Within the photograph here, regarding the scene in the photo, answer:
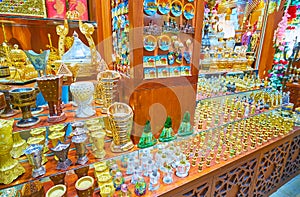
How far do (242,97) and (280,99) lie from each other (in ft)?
1.71

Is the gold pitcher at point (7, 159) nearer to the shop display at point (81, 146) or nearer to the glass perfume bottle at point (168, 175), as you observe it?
the shop display at point (81, 146)

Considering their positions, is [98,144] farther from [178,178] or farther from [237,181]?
[237,181]

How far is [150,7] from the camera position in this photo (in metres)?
1.19

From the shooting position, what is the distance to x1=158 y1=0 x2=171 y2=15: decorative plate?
4.06 feet

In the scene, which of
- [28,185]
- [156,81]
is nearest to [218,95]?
[156,81]

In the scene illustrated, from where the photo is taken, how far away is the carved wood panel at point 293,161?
1984 millimetres

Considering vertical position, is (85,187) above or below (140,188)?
above

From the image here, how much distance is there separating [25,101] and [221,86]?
173 cm

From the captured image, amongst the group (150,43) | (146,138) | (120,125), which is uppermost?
(150,43)

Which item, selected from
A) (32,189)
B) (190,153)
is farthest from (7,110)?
(190,153)

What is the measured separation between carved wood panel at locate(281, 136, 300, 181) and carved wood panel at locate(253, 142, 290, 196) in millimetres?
136

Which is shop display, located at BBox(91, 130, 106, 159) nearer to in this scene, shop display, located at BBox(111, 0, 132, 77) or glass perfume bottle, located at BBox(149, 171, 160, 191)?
glass perfume bottle, located at BBox(149, 171, 160, 191)

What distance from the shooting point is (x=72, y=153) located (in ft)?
3.40

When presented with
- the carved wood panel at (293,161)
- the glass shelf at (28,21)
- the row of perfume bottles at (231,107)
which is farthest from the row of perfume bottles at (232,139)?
the glass shelf at (28,21)
